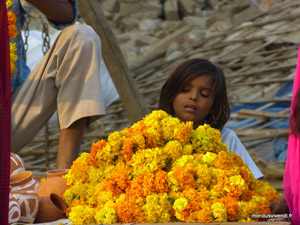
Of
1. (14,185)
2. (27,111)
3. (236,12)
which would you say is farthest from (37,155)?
(236,12)

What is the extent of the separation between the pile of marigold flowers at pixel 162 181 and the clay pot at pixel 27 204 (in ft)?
0.33

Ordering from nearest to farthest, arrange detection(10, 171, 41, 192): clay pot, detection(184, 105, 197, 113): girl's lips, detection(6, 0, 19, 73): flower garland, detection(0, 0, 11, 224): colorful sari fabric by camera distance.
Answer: detection(0, 0, 11, 224): colorful sari fabric → detection(10, 171, 41, 192): clay pot → detection(184, 105, 197, 113): girl's lips → detection(6, 0, 19, 73): flower garland

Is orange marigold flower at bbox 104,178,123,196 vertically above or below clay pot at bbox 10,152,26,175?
above

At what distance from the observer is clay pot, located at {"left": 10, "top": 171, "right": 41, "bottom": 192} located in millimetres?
1798

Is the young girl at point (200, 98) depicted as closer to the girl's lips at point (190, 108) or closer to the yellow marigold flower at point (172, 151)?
the girl's lips at point (190, 108)

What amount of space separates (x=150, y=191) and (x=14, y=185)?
537 mm

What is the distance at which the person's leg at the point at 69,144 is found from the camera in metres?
2.28

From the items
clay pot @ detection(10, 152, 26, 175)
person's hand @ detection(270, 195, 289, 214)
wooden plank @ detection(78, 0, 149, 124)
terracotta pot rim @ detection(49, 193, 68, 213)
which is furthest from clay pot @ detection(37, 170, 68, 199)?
wooden plank @ detection(78, 0, 149, 124)

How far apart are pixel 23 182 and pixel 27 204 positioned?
16cm

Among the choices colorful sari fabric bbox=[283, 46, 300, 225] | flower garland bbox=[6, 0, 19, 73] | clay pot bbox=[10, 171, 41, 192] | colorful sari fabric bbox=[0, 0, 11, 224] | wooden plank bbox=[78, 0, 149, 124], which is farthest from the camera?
wooden plank bbox=[78, 0, 149, 124]

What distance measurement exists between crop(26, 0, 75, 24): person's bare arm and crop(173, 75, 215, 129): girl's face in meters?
0.66

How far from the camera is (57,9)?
251 cm

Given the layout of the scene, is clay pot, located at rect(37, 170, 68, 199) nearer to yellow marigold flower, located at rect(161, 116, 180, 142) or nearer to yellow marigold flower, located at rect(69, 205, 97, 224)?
yellow marigold flower, located at rect(69, 205, 97, 224)

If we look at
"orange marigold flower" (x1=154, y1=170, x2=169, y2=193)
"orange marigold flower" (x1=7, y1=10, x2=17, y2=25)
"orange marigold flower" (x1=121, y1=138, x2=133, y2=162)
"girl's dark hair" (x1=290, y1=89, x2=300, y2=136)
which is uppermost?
"orange marigold flower" (x1=7, y1=10, x2=17, y2=25)
